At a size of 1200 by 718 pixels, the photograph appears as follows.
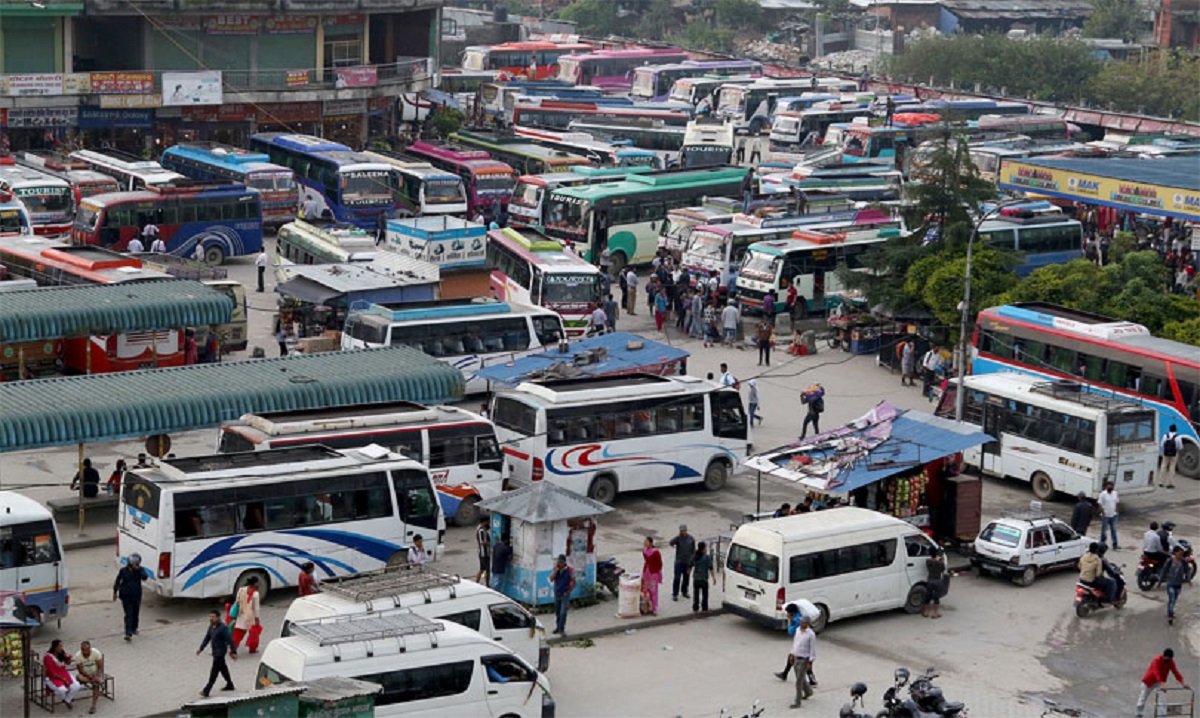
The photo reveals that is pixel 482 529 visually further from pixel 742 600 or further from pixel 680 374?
pixel 680 374

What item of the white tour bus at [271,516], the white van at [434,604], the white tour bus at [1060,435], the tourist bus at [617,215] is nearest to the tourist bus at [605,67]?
the tourist bus at [617,215]

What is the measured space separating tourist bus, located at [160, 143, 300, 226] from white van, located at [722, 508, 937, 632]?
1257 inches

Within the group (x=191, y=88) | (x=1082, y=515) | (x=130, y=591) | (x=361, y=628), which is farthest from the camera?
(x=191, y=88)

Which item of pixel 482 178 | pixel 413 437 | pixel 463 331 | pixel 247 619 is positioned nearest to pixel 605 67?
pixel 482 178

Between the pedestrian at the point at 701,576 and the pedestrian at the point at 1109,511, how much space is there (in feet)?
25.4

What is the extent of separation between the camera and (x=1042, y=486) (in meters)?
35.5

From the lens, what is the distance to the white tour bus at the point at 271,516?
1048 inches

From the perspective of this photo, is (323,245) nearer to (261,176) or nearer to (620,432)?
(261,176)

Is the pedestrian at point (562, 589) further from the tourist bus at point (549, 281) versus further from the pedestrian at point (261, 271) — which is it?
the pedestrian at point (261, 271)

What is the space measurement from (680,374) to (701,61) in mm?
72434

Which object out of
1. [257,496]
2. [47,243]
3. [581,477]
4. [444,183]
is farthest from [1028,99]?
[257,496]

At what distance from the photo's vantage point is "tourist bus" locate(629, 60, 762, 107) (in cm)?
9938

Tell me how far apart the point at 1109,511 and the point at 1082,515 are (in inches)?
27.5

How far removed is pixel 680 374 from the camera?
3750 centimetres
